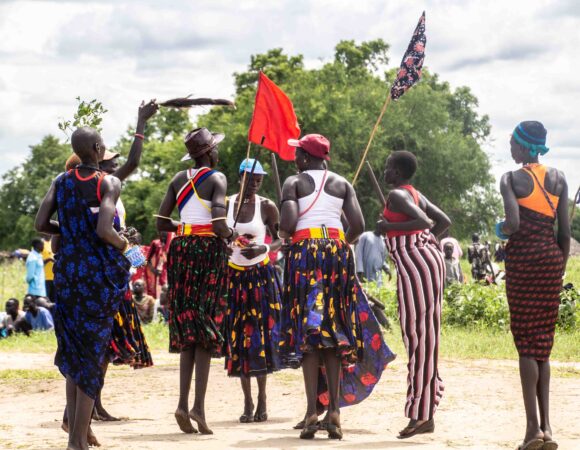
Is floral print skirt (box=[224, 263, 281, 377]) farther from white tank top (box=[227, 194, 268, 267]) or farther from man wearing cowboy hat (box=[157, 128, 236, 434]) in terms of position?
man wearing cowboy hat (box=[157, 128, 236, 434])

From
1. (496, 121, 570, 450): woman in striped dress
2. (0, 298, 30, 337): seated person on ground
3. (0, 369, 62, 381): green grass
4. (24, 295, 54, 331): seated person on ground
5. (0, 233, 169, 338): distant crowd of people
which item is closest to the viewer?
(496, 121, 570, 450): woman in striped dress

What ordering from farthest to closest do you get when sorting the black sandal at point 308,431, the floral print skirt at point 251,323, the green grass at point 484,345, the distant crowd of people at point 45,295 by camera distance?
1. the distant crowd of people at point 45,295
2. the green grass at point 484,345
3. the floral print skirt at point 251,323
4. the black sandal at point 308,431

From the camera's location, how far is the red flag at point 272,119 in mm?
8875

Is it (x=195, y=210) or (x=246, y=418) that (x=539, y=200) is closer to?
(x=195, y=210)

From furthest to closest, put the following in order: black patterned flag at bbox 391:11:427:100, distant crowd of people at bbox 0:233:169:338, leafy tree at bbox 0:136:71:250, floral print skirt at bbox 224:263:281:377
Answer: leafy tree at bbox 0:136:71:250 < distant crowd of people at bbox 0:233:169:338 < black patterned flag at bbox 391:11:427:100 < floral print skirt at bbox 224:263:281:377

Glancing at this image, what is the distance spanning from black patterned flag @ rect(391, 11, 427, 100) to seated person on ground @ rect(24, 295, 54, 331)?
35.0ft

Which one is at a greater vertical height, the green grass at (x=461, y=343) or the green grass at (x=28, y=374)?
the green grass at (x=461, y=343)

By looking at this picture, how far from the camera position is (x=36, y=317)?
18.5 metres

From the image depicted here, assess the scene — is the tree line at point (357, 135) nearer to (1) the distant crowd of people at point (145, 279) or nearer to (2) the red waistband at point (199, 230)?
(1) the distant crowd of people at point (145, 279)

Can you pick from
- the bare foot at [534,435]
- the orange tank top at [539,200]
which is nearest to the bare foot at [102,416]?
the bare foot at [534,435]

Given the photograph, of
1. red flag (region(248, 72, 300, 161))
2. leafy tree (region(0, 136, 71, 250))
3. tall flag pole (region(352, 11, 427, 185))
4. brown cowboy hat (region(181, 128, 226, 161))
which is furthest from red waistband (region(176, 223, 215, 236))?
leafy tree (region(0, 136, 71, 250))

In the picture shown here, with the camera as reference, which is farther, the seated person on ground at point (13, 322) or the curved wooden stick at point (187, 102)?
the seated person on ground at point (13, 322)

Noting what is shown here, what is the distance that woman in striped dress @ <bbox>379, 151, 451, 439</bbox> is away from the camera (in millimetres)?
7629

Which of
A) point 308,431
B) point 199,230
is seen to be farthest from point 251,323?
point 308,431
